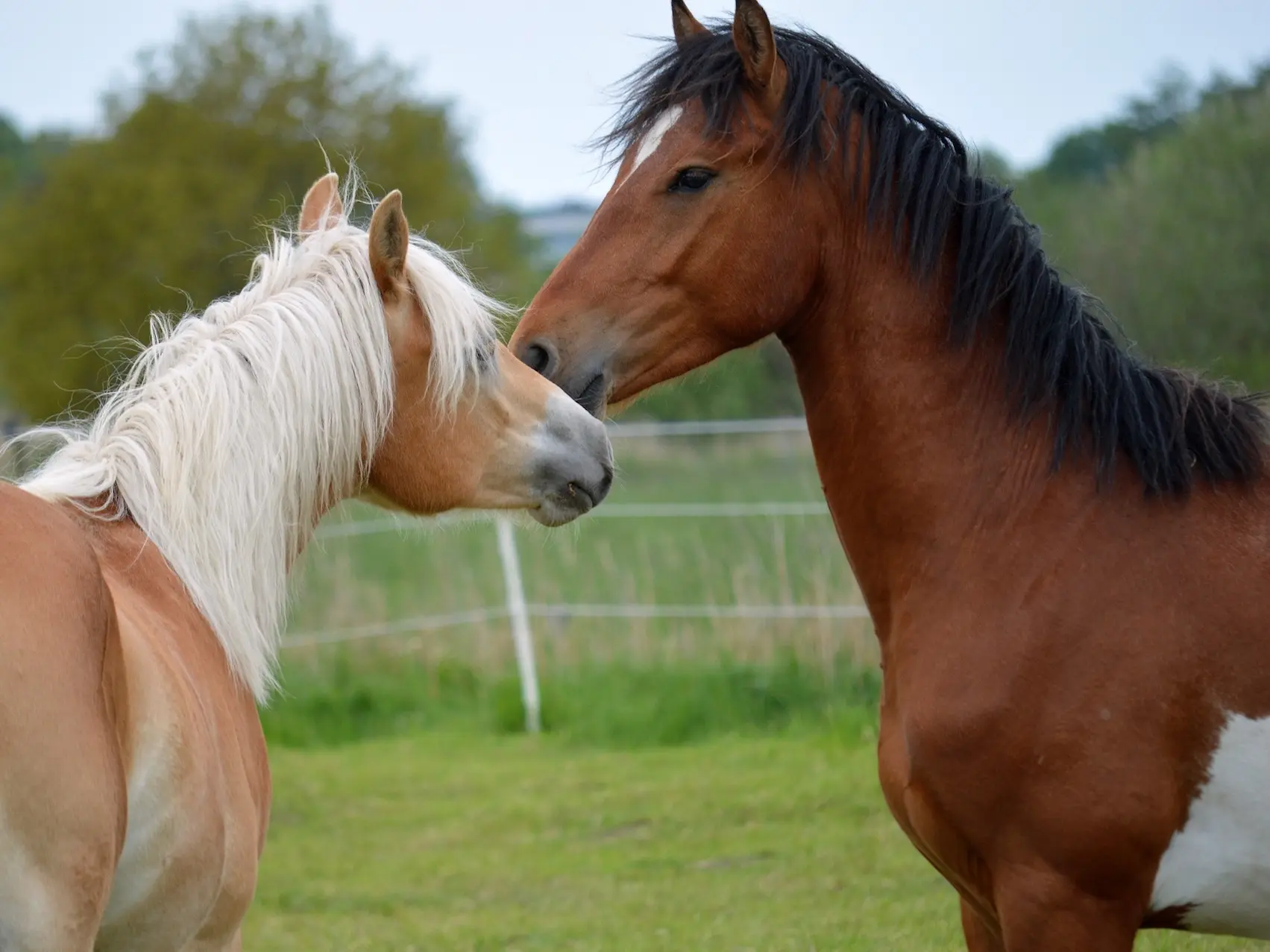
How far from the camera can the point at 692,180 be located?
2682 millimetres

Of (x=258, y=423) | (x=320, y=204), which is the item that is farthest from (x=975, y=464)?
(x=320, y=204)

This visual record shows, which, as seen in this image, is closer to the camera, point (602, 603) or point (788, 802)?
point (788, 802)

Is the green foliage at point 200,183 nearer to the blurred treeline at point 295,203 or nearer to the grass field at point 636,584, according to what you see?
the blurred treeline at point 295,203

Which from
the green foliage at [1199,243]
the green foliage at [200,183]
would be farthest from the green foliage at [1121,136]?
the green foliage at [200,183]

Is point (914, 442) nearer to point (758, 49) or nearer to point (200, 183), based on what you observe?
point (758, 49)

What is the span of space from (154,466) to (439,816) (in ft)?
13.5

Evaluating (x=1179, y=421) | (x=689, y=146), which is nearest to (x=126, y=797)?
(x=689, y=146)

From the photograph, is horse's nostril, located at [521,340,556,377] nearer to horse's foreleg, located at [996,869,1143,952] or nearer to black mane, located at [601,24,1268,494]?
black mane, located at [601,24,1268,494]

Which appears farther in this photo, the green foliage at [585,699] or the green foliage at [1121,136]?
the green foliage at [1121,136]

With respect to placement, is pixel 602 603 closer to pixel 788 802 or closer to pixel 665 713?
pixel 665 713

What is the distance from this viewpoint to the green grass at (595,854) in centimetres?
450

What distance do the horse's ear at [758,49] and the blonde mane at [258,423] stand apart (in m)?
0.75

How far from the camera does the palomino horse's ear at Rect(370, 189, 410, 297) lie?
8.07 feet

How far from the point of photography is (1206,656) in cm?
231
